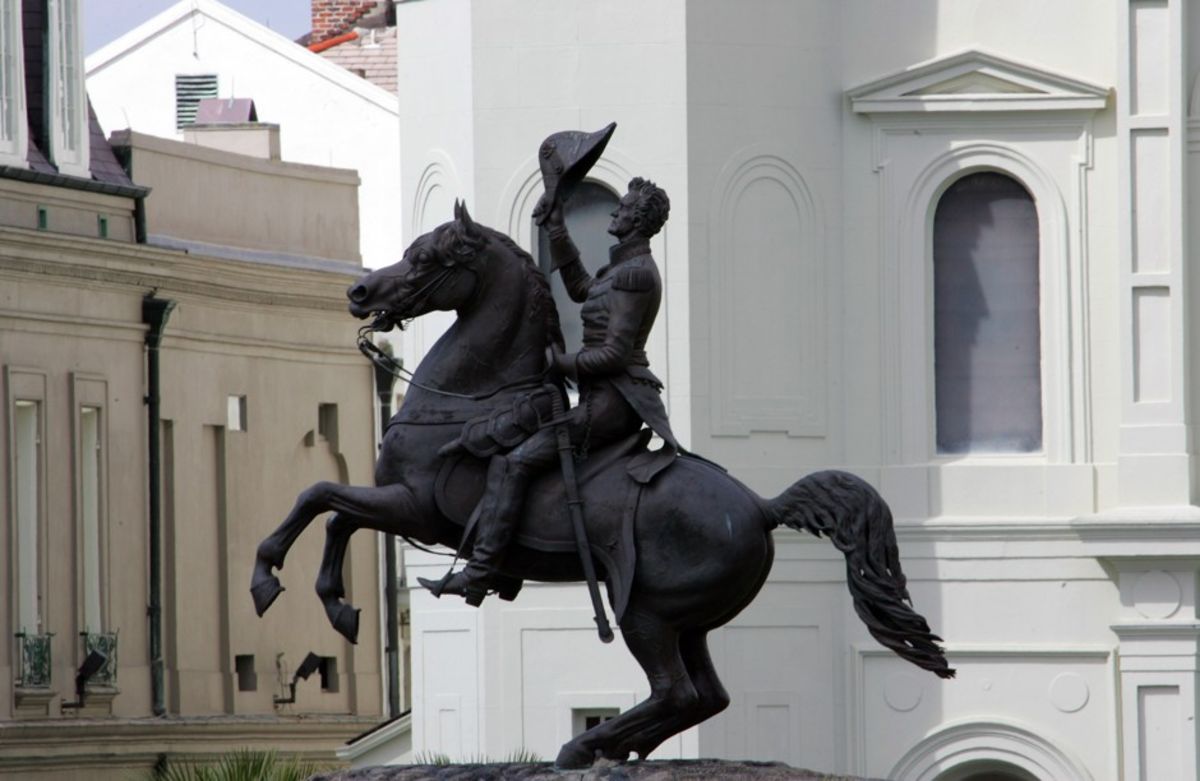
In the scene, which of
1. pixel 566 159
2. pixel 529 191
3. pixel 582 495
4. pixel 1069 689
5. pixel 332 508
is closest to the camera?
pixel 582 495

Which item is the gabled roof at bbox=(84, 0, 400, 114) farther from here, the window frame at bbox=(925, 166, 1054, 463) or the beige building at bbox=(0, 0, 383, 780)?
the window frame at bbox=(925, 166, 1054, 463)

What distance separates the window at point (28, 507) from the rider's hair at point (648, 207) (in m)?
21.6

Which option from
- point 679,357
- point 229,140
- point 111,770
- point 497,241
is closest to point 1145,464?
point 679,357

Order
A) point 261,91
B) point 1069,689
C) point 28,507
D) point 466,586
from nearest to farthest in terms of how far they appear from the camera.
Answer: point 466,586, point 1069,689, point 28,507, point 261,91

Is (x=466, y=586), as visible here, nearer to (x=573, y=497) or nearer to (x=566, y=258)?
(x=573, y=497)

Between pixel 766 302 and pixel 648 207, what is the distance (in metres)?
18.3

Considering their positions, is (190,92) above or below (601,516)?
above

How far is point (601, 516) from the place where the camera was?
2275 cm

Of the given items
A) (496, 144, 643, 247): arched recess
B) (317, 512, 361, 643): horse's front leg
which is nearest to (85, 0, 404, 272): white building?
(496, 144, 643, 247): arched recess

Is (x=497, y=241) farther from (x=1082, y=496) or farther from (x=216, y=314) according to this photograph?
(x=216, y=314)

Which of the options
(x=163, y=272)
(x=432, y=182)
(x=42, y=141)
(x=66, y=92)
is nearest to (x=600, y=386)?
(x=432, y=182)

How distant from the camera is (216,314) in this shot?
160ft

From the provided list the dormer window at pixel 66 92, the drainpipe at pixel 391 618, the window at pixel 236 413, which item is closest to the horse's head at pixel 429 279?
the dormer window at pixel 66 92

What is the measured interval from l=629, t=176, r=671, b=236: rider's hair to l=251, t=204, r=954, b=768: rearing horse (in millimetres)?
590
